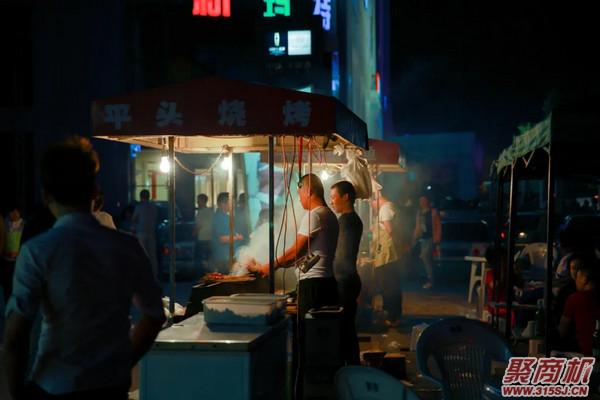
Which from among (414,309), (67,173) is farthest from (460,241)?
(67,173)

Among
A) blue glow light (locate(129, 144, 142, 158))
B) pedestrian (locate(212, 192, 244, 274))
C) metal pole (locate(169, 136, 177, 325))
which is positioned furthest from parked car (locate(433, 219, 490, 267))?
blue glow light (locate(129, 144, 142, 158))

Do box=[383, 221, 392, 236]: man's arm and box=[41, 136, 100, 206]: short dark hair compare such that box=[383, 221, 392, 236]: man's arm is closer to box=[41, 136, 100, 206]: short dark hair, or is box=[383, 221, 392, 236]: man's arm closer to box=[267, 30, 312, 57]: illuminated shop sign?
box=[267, 30, 312, 57]: illuminated shop sign

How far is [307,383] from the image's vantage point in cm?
565

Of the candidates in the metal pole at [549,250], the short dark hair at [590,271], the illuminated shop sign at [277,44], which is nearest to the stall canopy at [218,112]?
the metal pole at [549,250]

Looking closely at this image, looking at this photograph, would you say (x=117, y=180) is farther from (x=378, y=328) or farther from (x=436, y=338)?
(x=436, y=338)

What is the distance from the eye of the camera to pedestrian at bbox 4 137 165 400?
2.57m

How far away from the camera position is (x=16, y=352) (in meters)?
2.56

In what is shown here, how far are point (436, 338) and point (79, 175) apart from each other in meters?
3.10

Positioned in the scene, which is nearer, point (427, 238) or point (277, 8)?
point (427, 238)

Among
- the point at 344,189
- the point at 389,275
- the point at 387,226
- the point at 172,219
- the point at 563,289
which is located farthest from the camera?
the point at 387,226

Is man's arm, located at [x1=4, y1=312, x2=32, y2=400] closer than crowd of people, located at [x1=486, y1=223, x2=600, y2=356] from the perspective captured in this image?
Yes

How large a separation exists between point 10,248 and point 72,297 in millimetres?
11137

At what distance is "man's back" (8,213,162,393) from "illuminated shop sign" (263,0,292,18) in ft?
56.8

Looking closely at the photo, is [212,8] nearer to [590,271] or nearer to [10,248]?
[10,248]
